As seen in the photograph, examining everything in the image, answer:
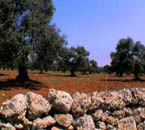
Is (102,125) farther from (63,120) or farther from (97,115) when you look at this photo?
(63,120)

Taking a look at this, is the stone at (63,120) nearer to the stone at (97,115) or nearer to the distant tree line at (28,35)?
the stone at (97,115)

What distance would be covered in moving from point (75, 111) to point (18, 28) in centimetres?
1390

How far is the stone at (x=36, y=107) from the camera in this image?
11.1ft

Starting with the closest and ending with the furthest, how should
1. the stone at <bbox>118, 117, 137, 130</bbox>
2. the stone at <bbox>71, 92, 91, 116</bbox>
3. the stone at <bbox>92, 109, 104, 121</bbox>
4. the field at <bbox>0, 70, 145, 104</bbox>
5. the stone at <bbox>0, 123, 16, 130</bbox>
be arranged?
the stone at <bbox>0, 123, 16, 130</bbox> < the stone at <bbox>71, 92, 91, 116</bbox> < the stone at <bbox>92, 109, 104, 121</bbox> < the stone at <bbox>118, 117, 137, 130</bbox> < the field at <bbox>0, 70, 145, 104</bbox>

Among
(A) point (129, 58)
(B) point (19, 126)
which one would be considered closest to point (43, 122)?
(B) point (19, 126)

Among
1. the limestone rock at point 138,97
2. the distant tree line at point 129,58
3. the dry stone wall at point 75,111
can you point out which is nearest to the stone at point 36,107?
the dry stone wall at point 75,111

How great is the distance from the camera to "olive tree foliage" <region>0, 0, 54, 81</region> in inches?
619

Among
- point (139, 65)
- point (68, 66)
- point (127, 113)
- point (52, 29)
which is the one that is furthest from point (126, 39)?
point (127, 113)

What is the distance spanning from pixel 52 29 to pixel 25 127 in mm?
14903

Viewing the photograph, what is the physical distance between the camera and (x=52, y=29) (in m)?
17.7

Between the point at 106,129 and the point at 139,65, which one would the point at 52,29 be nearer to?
the point at 106,129

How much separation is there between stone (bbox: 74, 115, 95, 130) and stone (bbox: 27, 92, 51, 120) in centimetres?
56

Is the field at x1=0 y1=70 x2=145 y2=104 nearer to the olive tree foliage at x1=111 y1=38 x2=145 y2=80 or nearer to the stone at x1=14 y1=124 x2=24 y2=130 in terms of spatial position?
the stone at x1=14 y1=124 x2=24 y2=130

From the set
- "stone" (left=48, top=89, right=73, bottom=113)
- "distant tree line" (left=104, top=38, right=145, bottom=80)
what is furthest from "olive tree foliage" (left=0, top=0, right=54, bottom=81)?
"distant tree line" (left=104, top=38, right=145, bottom=80)
